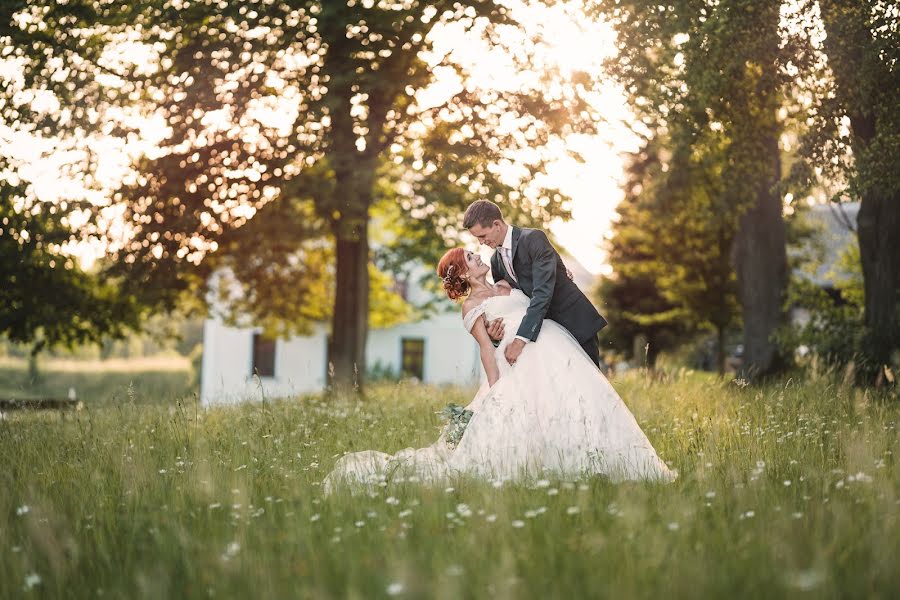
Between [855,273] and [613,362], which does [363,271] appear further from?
[613,362]

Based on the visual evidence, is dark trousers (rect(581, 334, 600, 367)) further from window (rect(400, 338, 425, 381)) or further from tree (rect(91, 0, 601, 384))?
window (rect(400, 338, 425, 381))

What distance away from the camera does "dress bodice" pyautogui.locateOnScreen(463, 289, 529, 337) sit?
24.2 ft

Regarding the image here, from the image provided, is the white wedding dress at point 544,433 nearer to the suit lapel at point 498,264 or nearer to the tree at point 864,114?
the suit lapel at point 498,264

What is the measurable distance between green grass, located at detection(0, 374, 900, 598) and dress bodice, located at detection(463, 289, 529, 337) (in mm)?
1356

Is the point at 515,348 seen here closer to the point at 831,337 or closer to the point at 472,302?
the point at 472,302

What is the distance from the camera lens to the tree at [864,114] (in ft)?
36.8

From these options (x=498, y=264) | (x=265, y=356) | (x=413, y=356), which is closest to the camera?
(x=498, y=264)

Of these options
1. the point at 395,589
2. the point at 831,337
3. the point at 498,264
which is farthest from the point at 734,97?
the point at 395,589

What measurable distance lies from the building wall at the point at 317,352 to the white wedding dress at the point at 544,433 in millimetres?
32978

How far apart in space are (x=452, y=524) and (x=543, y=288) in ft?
8.30

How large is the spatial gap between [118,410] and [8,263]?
8.95m

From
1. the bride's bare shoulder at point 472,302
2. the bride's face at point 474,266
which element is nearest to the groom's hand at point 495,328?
the bride's bare shoulder at point 472,302

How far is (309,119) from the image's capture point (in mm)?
15133

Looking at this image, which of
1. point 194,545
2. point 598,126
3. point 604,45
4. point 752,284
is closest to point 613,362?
point 752,284
